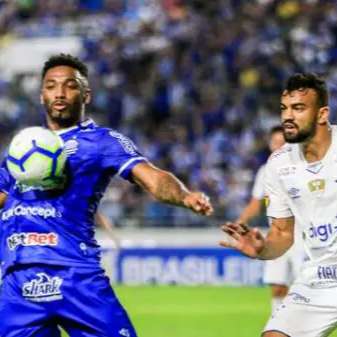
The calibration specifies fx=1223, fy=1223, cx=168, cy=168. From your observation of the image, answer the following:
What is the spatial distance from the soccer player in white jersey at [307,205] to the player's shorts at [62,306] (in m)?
1.13

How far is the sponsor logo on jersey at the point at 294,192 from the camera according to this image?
7.40 metres

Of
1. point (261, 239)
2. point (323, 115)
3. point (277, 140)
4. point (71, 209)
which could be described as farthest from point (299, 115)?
point (277, 140)

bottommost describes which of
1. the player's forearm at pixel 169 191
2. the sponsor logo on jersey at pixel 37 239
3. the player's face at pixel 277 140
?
the sponsor logo on jersey at pixel 37 239

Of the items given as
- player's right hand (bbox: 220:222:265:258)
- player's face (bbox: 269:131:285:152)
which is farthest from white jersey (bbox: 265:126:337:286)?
player's face (bbox: 269:131:285:152)

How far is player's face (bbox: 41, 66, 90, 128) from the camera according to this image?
6.48 metres

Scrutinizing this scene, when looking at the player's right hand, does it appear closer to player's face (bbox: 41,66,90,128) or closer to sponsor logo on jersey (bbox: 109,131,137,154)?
sponsor logo on jersey (bbox: 109,131,137,154)

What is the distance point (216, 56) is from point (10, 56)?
6.08 metres

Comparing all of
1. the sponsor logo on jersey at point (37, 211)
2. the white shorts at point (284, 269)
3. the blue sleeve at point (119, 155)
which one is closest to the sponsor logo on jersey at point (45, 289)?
the sponsor logo on jersey at point (37, 211)

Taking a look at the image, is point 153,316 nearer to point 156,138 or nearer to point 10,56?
point 156,138

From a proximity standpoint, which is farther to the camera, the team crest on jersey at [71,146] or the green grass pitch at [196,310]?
the green grass pitch at [196,310]

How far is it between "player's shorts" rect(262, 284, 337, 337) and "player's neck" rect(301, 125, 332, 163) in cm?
80

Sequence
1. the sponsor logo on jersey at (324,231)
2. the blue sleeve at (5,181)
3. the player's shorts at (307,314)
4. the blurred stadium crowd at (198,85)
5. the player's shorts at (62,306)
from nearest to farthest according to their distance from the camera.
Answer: the player's shorts at (62,306) → the blue sleeve at (5,181) → the player's shorts at (307,314) → the sponsor logo on jersey at (324,231) → the blurred stadium crowd at (198,85)

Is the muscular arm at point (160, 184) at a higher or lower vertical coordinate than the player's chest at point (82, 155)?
lower

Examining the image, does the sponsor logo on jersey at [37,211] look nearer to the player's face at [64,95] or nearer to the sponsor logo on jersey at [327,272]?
the player's face at [64,95]
